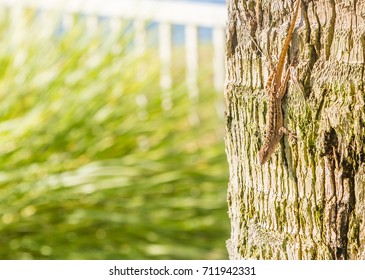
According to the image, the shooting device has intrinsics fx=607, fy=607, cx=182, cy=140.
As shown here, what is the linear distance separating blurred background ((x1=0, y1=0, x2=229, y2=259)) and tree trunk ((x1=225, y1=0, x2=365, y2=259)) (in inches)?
70.6

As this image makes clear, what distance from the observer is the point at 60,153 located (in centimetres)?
315

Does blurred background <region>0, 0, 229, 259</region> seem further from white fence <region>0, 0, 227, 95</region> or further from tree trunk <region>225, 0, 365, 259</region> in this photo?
tree trunk <region>225, 0, 365, 259</region>

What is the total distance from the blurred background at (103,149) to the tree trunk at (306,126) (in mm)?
1792

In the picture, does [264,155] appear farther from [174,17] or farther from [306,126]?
[174,17]

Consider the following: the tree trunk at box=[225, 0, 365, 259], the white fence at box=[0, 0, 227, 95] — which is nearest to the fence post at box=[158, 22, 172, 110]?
the white fence at box=[0, 0, 227, 95]

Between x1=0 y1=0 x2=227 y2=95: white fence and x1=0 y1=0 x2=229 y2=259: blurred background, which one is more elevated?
x1=0 y1=0 x2=227 y2=95: white fence

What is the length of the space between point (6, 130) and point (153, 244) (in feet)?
3.13

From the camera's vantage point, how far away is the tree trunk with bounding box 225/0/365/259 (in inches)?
45.3

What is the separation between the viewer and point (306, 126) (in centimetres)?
118

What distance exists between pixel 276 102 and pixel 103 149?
83.0 inches

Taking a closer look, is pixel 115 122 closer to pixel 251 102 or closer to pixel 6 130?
pixel 6 130

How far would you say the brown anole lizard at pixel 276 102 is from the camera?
1174 millimetres

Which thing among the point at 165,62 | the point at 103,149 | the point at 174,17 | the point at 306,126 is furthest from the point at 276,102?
the point at 174,17

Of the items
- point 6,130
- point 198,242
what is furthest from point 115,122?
point 198,242
